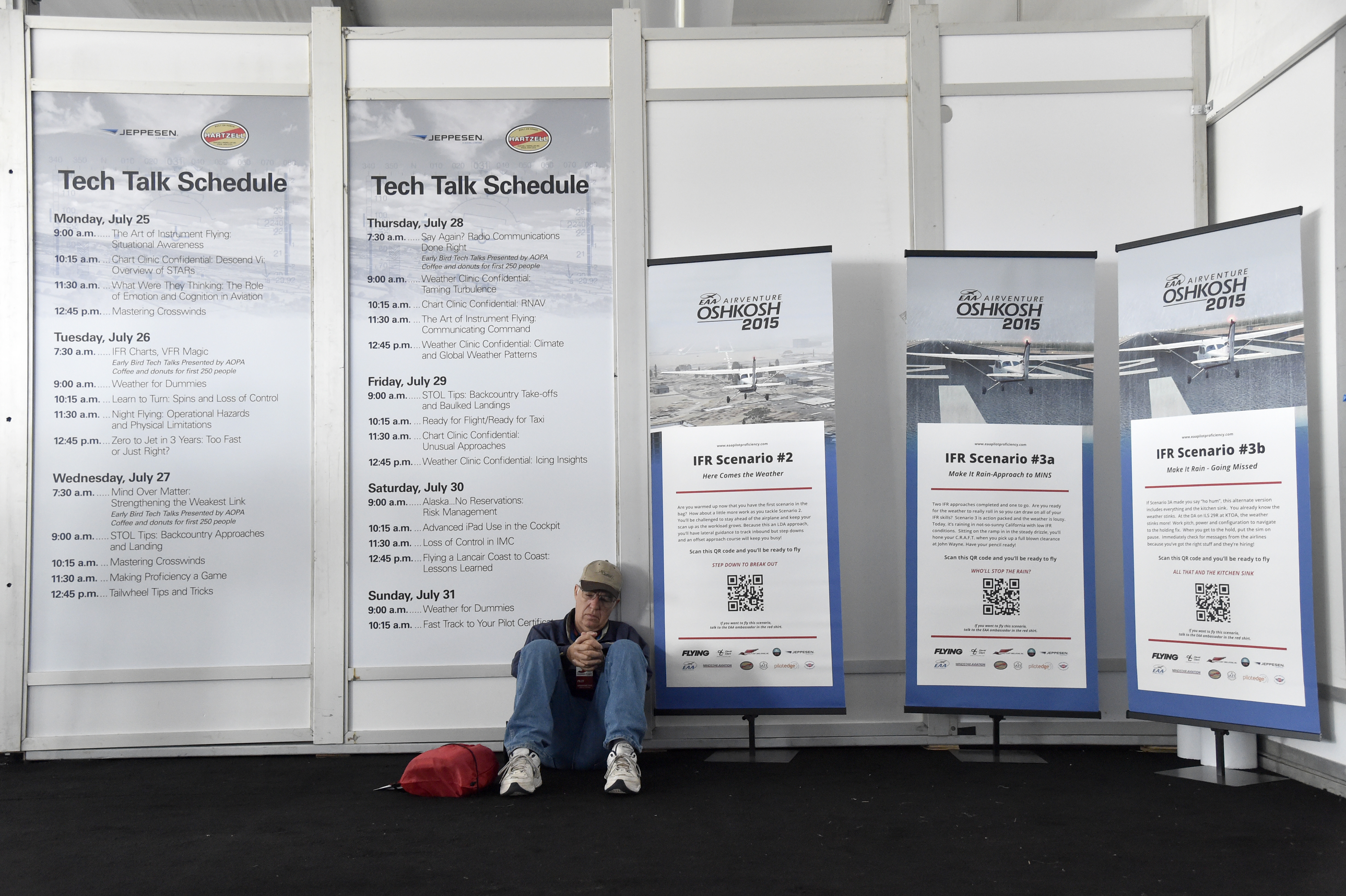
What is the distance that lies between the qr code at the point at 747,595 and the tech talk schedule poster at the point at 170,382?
1879 millimetres

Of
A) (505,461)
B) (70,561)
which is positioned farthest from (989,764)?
(70,561)

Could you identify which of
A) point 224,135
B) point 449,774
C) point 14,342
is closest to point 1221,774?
point 449,774

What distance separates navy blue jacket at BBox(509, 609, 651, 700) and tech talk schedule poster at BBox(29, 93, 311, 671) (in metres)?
1.11

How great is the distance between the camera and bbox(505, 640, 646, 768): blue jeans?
3246 mm

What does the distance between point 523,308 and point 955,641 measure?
2349 millimetres

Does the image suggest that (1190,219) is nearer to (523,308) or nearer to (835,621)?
(835,621)

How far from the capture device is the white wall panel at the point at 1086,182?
3939 mm

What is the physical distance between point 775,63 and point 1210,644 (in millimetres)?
3032

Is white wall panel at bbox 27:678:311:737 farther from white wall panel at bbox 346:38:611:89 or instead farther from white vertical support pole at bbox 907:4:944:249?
white vertical support pole at bbox 907:4:944:249

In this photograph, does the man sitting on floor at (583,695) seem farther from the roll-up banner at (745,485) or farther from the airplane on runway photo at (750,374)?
the airplane on runway photo at (750,374)

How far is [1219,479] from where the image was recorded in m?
3.31

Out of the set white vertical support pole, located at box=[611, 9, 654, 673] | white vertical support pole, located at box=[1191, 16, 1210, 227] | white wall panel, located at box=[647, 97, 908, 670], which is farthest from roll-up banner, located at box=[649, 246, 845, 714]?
white vertical support pole, located at box=[1191, 16, 1210, 227]

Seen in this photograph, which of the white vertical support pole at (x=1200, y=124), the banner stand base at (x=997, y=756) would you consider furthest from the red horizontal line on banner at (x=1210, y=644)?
A: the white vertical support pole at (x=1200, y=124)

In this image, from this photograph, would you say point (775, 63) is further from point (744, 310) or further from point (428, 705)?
point (428, 705)
